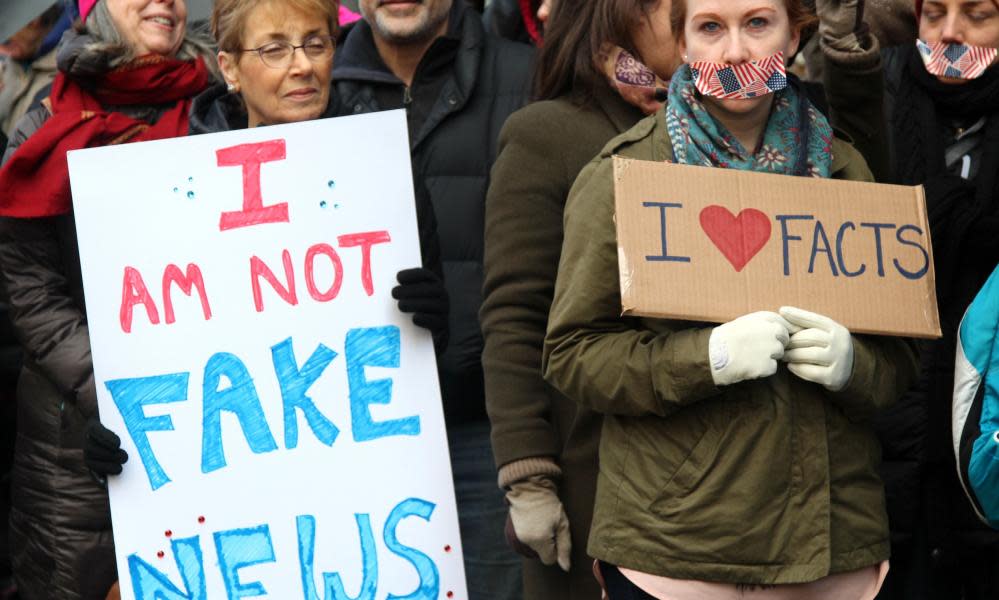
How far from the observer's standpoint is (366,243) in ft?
12.9

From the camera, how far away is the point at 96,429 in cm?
390

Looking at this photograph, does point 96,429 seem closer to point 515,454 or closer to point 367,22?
point 515,454

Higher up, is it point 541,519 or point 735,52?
point 735,52

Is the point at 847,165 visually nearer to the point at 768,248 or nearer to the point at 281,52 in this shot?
the point at 768,248

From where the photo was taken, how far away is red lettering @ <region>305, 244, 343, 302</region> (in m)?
3.94

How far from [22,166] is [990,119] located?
2.58 m

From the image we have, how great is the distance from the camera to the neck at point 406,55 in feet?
15.7

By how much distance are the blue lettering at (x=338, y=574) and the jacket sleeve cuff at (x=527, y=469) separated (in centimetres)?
52

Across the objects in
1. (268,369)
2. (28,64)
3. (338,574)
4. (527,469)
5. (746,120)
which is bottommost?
(338,574)

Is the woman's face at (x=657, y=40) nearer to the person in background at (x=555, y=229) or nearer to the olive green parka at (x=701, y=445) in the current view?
the person in background at (x=555, y=229)

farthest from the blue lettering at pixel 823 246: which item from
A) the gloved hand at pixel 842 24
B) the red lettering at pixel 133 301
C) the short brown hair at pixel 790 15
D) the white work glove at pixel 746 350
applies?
the red lettering at pixel 133 301

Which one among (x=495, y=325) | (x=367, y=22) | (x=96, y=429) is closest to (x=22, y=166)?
(x=96, y=429)

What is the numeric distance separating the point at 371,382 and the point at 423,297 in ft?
0.80

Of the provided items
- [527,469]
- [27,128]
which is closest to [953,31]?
[527,469]
